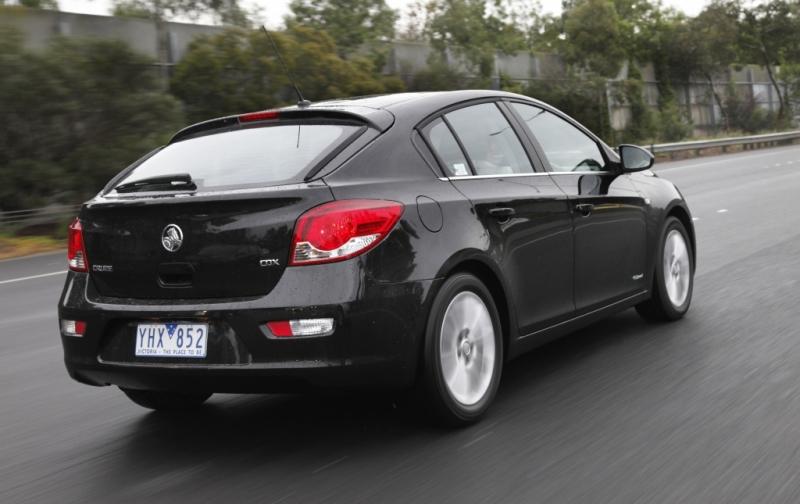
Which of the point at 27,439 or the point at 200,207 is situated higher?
the point at 200,207

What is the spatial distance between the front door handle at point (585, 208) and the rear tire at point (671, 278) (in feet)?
3.35

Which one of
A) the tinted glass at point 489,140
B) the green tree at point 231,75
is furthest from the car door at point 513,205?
the green tree at point 231,75

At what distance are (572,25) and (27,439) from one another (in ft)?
155

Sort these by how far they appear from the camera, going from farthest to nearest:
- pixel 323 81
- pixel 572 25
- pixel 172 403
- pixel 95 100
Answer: pixel 572 25 < pixel 323 81 < pixel 95 100 < pixel 172 403

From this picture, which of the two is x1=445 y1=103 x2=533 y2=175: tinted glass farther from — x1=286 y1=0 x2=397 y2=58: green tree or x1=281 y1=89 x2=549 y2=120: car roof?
x1=286 y1=0 x2=397 y2=58: green tree

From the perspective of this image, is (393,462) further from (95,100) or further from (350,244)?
(95,100)

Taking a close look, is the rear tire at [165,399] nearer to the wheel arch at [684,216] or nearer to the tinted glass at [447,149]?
the tinted glass at [447,149]

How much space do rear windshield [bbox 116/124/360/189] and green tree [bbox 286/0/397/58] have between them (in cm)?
2913

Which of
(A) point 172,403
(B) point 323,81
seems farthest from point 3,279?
(B) point 323,81

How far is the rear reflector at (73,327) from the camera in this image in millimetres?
4426

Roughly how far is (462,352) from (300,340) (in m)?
0.86

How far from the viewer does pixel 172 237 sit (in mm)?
4188

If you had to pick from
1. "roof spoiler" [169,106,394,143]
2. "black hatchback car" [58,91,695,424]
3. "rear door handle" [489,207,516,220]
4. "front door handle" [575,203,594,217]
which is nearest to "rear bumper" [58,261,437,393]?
"black hatchback car" [58,91,695,424]

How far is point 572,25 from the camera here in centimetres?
4950
